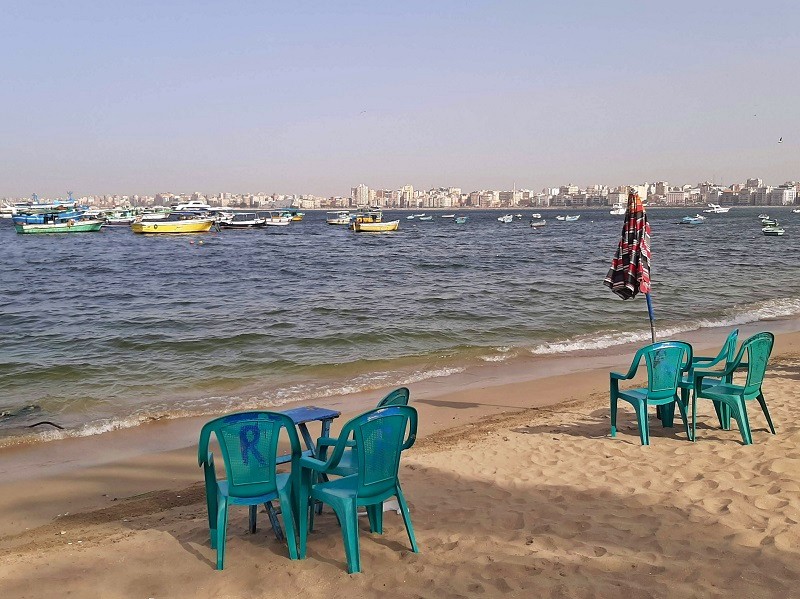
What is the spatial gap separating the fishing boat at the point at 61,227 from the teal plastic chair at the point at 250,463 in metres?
77.6

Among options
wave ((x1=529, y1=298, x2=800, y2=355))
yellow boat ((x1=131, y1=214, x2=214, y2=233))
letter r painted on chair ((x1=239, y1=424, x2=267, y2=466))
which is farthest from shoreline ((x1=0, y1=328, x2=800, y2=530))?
yellow boat ((x1=131, y1=214, x2=214, y2=233))

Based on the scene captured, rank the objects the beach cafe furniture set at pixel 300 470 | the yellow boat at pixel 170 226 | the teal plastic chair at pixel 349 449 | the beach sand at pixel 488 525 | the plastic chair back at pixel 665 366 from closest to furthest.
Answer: the beach sand at pixel 488 525 → the beach cafe furniture set at pixel 300 470 → the teal plastic chair at pixel 349 449 → the plastic chair back at pixel 665 366 → the yellow boat at pixel 170 226

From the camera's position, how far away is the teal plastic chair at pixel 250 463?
425cm

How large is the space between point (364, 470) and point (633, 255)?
4861 millimetres

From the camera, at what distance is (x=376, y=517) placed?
4684 millimetres

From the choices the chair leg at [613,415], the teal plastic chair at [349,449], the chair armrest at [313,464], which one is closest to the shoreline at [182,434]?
the chair leg at [613,415]

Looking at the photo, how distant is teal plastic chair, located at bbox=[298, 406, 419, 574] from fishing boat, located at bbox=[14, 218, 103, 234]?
256 ft

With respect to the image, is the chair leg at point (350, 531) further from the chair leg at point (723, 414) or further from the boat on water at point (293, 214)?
the boat on water at point (293, 214)

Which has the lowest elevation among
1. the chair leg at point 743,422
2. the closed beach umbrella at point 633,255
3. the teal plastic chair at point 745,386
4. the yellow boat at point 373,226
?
the yellow boat at point 373,226

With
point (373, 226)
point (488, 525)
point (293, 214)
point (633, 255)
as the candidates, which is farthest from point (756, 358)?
point (293, 214)

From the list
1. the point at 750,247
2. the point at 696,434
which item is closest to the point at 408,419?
the point at 696,434

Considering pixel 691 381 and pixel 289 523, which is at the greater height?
pixel 691 381

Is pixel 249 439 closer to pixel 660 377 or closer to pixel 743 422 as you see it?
pixel 660 377

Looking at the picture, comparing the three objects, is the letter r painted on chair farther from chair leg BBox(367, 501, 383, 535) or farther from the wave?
the wave
